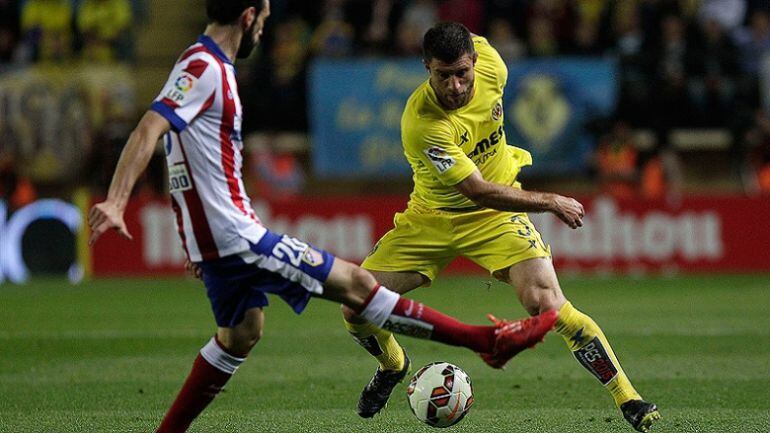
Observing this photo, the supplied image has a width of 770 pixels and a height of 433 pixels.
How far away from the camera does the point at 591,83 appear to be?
18062 mm

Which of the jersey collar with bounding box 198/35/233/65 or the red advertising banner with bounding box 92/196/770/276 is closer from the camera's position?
the jersey collar with bounding box 198/35/233/65

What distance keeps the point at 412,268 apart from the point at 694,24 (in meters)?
12.6

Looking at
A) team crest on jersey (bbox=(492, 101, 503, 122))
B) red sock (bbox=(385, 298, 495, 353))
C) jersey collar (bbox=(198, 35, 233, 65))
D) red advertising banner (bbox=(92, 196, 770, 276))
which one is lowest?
red advertising banner (bbox=(92, 196, 770, 276))

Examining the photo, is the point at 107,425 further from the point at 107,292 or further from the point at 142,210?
the point at 142,210

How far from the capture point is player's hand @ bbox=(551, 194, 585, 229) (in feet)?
20.5

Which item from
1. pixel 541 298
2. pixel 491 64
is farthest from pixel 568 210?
pixel 491 64

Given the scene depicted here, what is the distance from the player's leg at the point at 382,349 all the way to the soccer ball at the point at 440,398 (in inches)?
23.9

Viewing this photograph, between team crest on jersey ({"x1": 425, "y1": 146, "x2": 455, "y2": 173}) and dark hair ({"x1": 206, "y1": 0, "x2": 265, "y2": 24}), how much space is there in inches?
54.4

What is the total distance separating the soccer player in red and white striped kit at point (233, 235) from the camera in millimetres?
5570

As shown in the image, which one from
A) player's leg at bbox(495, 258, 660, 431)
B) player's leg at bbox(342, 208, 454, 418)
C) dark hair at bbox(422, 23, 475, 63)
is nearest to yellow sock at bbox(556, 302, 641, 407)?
player's leg at bbox(495, 258, 660, 431)

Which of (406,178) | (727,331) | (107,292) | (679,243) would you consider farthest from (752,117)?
(107,292)

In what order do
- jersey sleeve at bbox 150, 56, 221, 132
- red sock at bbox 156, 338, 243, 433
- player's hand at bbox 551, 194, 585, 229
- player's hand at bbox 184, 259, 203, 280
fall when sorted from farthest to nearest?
player's hand at bbox 551, 194, 585, 229 → red sock at bbox 156, 338, 243, 433 → player's hand at bbox 184, 259, 203, 280 → jersey sleeve at bbox 150, 56, 221, 132

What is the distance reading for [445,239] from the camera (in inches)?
281

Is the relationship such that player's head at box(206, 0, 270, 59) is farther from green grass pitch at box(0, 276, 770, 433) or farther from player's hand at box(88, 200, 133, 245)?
green grass pitch at box(0, 276, 770, 433)
